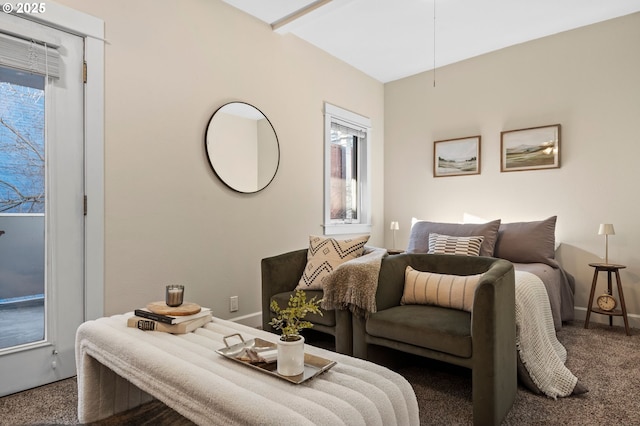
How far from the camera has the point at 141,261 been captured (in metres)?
2.49

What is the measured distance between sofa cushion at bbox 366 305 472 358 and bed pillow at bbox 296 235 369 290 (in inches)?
25.2

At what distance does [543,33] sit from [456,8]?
3.68 feet

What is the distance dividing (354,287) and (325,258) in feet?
2.29

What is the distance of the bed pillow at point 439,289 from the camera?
212 centimetres

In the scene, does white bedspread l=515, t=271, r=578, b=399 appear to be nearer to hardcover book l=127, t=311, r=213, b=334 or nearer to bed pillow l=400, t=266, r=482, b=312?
bed pillow l=400, t=266, r=482, b=312

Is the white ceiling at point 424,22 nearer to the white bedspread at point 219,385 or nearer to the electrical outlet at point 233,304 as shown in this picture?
the electrical outlet at point 233,304

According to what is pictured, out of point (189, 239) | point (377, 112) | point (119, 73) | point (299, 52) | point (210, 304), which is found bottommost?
point (210, 304)

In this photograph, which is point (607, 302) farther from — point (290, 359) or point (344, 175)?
point (290, 359)

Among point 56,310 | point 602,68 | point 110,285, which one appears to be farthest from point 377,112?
point 56,310

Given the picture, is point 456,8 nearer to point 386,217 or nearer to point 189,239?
point 386,217

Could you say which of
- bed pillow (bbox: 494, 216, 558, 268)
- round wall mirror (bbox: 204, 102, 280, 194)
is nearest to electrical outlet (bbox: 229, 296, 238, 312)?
round wall mirror (bbox: 204, 102, 280, 194)

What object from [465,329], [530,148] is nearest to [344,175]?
[530,148]

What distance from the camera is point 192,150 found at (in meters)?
2.79

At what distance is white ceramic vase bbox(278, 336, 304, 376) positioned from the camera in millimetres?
1165
